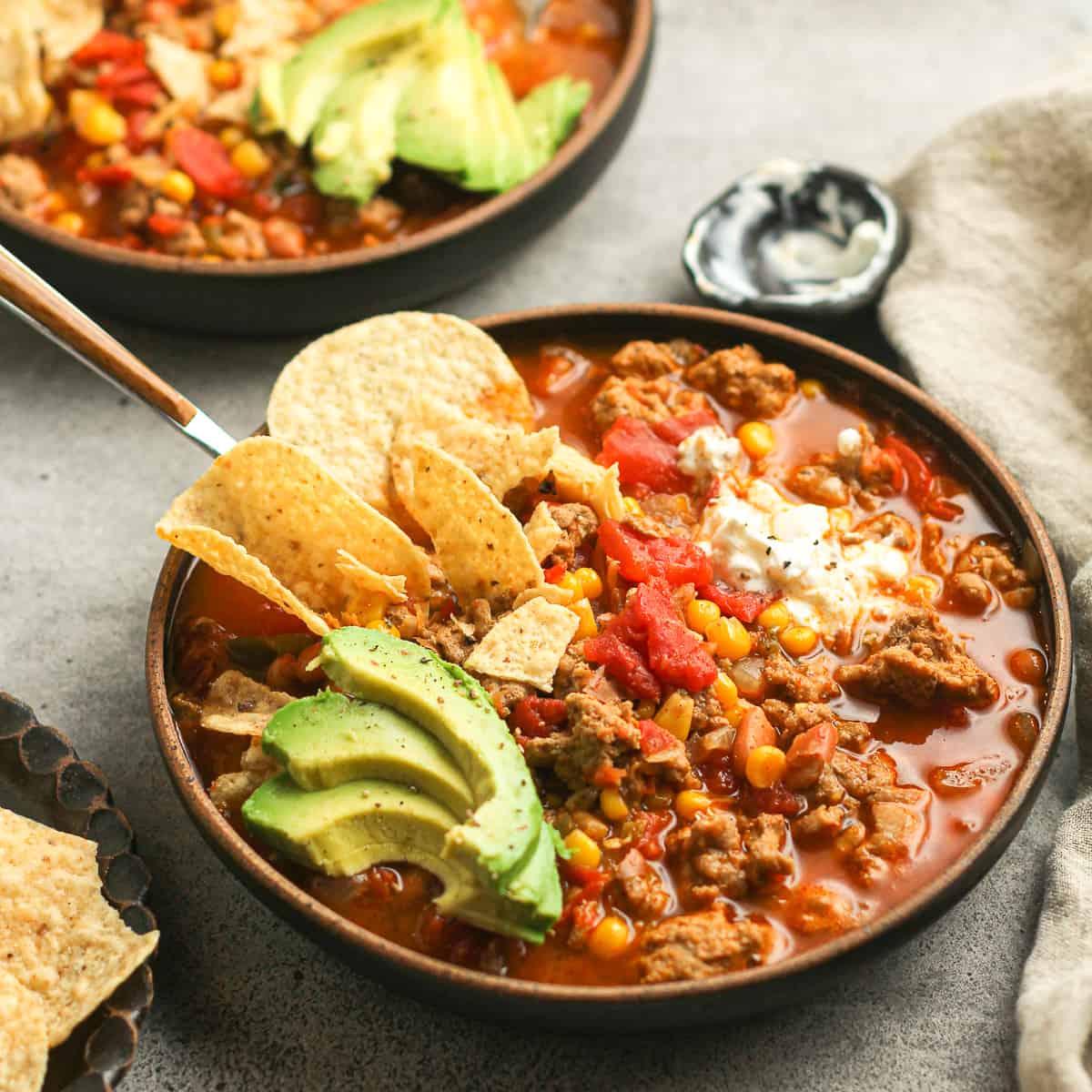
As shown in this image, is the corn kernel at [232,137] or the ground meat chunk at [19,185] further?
the corn kernel at [232,137]

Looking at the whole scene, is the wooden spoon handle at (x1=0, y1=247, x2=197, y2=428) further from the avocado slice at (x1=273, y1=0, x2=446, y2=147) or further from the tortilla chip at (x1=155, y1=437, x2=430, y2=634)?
the avocado slice at (x1=273, y1=0, x2=446, y2=147)

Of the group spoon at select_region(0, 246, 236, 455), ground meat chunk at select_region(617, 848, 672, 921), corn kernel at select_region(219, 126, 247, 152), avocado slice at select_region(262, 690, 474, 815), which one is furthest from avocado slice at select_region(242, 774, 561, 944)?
corn kernel at select_region(219, 126, 247, 152)

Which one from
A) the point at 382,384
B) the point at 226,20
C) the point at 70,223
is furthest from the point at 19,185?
the point at 382,384

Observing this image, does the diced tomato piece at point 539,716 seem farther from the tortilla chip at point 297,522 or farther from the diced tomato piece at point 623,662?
the tortilla chip at point 297,522

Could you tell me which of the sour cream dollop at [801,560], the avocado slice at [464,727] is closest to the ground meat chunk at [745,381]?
the sour cream dollop at [801,560]

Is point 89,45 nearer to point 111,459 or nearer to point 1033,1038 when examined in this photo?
point 111,459

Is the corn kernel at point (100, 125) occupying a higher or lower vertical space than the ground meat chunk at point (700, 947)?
higher
